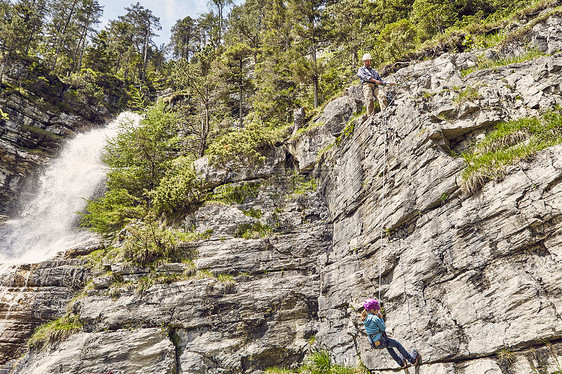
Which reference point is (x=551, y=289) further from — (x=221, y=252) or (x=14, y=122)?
(x=14, y=122)

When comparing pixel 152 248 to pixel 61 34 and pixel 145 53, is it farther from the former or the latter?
pixel 145 53

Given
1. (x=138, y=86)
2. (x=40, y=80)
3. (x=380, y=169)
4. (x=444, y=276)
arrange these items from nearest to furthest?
(x=444, y=276)
(x=380, y=169)
(x=40, y=80)
(x=138, y=86)

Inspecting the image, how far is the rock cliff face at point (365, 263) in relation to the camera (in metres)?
5.80

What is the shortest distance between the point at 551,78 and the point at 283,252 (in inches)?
372

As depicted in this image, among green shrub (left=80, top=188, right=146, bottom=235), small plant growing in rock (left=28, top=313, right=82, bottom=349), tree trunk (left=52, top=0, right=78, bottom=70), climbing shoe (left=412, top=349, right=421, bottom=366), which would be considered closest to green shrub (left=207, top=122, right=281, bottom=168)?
green shrub (left=80, top=188, right=146, bottom=235)

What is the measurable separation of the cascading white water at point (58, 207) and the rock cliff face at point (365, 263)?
16.7ft

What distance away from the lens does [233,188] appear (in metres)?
14.2

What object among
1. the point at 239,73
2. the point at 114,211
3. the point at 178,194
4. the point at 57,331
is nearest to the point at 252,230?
the point at 178,194

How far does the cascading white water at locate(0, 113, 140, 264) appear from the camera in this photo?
18.0 metres

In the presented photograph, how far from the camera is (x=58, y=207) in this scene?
22344mm

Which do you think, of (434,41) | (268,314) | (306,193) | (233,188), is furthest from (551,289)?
(434,41)

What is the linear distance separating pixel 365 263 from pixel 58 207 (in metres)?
22.7

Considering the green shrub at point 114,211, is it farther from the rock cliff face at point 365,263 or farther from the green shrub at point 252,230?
the green shrub at point 252,230

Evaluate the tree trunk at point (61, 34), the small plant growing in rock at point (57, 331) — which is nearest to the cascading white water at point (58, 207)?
the small plant growing in rock at point (57, 331)
